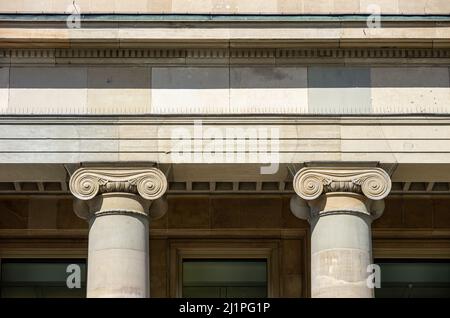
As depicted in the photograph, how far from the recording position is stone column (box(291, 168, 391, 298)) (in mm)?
39344

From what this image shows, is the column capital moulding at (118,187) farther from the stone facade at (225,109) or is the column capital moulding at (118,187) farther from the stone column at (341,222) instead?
the stone column at (341,222)

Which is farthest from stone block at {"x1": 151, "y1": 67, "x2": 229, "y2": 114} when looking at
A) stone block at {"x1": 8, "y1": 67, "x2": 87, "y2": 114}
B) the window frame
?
the window frame

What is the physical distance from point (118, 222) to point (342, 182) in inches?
230

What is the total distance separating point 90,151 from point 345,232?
22.7ft

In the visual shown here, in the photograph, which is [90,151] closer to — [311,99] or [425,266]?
[311,99]

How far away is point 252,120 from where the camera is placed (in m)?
40.7

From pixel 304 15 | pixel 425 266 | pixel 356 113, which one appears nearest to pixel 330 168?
pixel 356 113

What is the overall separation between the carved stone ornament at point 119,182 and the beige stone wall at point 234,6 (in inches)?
184

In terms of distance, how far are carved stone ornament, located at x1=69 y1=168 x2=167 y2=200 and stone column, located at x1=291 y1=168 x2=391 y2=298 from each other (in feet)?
11.8

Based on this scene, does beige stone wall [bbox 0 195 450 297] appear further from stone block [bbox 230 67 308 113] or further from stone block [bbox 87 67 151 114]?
stone block [bbox 87 67 151 114]

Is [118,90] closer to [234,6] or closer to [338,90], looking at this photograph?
[234,6]

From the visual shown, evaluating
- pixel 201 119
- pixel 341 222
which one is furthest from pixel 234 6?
pixel 341 222

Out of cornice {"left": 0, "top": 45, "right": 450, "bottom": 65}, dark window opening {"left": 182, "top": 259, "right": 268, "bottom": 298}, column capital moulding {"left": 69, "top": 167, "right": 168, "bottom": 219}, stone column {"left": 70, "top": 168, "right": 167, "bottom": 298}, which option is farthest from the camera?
dark window opening {"left": 182, "top": 259, "right": 268, "bottom": 298}

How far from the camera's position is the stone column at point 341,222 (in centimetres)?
3934
